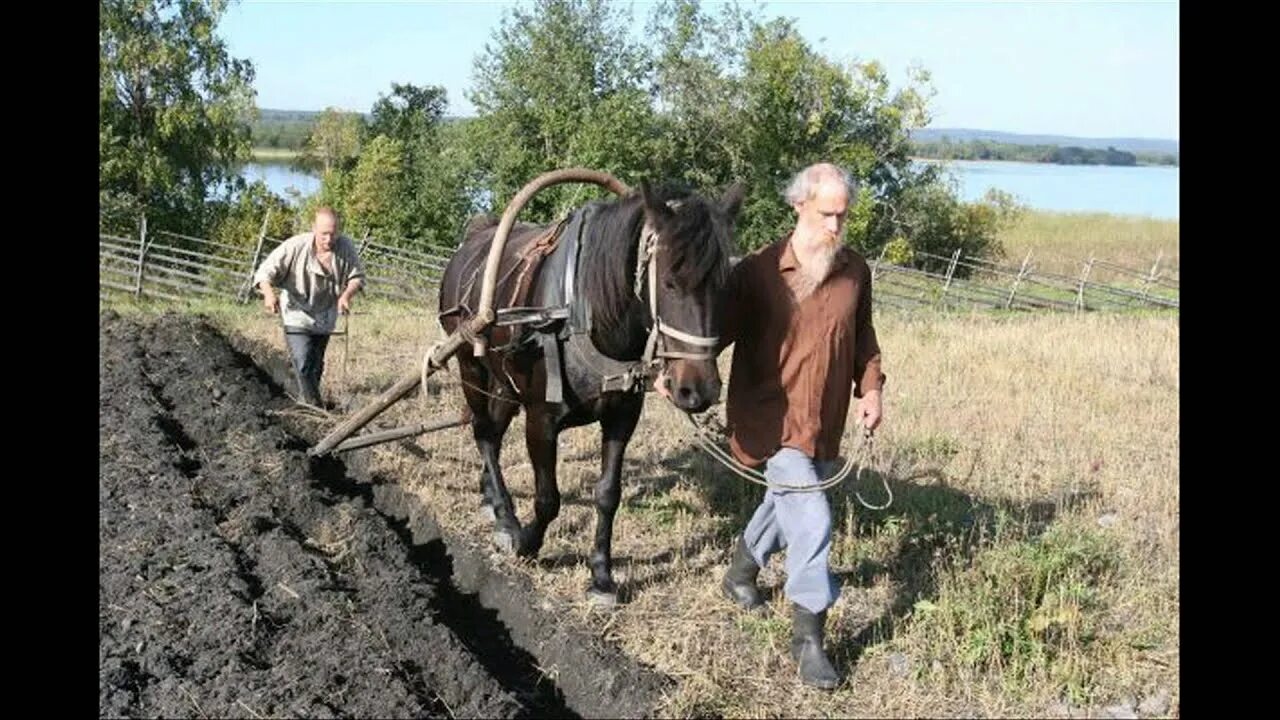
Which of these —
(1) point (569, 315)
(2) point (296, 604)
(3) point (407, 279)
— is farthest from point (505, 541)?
(3) point (407, 279)

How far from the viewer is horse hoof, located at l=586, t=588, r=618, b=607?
5625 millimetres

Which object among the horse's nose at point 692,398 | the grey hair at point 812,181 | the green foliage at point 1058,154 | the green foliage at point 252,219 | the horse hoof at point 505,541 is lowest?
the horse hoof at point 505,541

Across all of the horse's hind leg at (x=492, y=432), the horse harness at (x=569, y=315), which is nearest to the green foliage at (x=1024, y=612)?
the horse harness at (x=569, y=315)

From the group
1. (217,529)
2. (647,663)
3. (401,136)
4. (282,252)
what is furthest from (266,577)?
(401,136)

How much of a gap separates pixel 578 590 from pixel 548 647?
20.4 inches

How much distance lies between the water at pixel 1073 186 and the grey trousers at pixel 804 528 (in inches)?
521

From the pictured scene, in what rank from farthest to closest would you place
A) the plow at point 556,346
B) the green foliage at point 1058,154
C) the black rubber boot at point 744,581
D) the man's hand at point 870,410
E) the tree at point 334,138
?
the green foliage at point 1058,154
the tree at point 334,138
the black rubber boot at point 744,581
the man's hand at point 870,410
the plow at point 556,346

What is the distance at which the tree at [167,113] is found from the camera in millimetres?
27578

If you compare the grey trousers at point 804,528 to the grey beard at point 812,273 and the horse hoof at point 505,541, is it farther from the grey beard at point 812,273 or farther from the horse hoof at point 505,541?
the horse hoof at point 505,541

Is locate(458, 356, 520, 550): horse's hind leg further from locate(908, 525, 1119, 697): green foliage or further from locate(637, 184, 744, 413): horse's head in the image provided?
locate(908, 525, 1119, 697): green foliage

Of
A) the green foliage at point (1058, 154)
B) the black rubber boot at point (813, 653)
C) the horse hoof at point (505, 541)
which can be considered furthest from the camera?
the green foliage at point (1058, 154)

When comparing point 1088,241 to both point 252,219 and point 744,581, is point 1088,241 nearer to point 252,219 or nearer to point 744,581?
point 252,219

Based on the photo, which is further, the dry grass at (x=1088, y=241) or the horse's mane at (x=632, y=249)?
the dry grass at (x=1088, y=241)
